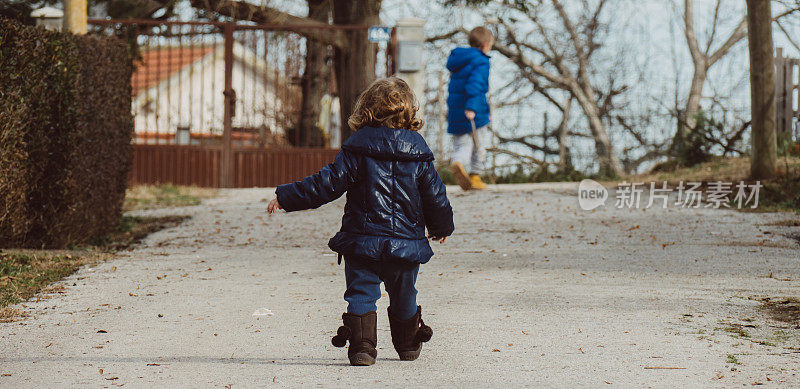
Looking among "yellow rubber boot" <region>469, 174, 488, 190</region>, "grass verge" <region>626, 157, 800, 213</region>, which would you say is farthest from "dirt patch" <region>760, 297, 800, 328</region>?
"yellow rubber boot" <region>469, 174, 488, 190</region>

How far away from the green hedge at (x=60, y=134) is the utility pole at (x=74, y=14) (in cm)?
215

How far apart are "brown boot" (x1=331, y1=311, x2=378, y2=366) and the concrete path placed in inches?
2.8

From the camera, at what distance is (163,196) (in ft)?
45.0

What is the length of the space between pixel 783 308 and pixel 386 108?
282 cm

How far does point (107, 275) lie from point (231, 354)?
9.35 feet

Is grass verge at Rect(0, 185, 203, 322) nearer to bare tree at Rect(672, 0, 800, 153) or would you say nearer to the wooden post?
the wooden post

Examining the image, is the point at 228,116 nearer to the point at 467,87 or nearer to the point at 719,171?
the point at 467,87

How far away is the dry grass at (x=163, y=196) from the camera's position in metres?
12.6

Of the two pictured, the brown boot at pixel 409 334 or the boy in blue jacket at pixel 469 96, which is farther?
the boy in blue jacket at pixel 469 96

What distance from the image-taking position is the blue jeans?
425 centimetres

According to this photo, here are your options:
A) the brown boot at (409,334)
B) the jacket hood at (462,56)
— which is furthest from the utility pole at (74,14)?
the brown boot at (409,334)

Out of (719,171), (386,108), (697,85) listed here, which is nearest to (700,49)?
(697,85)

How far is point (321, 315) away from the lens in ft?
18.1

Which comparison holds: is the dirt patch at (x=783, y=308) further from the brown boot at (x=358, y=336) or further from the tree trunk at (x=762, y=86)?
the tree trunk at (x=762, y=86)
